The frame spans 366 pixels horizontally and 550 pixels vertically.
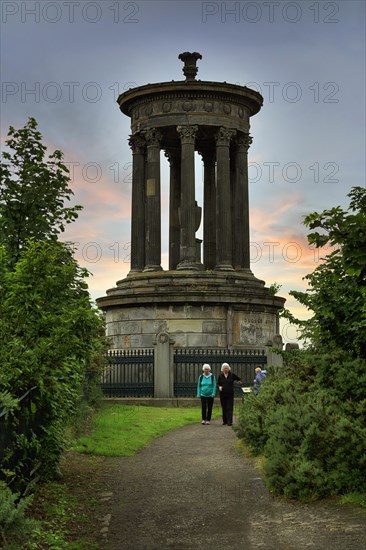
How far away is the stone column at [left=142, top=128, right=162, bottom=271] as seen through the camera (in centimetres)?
3306

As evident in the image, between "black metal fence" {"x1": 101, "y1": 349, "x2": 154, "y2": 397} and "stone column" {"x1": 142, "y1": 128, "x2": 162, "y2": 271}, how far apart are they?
6010 millimetres

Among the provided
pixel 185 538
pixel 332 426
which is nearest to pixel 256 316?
pixel 332 426

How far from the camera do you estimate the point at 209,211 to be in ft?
122

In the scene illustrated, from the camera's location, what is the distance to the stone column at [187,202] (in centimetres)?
3228

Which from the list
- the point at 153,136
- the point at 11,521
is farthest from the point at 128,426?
the point at 153,136

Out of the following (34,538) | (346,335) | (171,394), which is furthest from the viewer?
(171,394)

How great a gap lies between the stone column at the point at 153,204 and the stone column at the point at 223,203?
250cm

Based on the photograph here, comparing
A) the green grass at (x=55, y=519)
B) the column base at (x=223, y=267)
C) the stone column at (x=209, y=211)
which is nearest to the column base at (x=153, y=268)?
the column base at (x=223, y=267)

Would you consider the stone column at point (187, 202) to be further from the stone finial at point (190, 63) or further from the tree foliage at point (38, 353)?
the tree foliage at point (38, 353)

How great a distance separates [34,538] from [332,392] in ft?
17.7

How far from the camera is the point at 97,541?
29.7ft

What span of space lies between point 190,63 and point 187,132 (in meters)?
4.27

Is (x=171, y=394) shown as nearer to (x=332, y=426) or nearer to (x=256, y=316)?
(x=256, y=316)

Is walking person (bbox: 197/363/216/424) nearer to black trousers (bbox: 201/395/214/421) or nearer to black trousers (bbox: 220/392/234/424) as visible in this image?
black trousers (bbox: 201/395/214/421)
